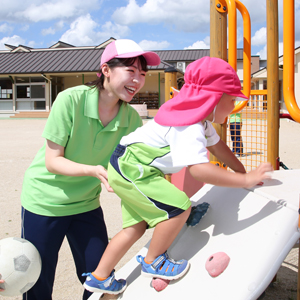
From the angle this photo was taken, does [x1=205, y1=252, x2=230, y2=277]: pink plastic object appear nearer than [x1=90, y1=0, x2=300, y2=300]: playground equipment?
No

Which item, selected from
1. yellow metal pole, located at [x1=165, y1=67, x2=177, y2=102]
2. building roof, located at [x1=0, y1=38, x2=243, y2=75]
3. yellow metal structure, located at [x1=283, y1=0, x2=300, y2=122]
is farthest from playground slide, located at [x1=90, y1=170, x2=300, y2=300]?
building roof, located at [x1=0, y1=38, x2=243, y2=75]

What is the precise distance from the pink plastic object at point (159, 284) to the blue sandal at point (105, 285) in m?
0.22

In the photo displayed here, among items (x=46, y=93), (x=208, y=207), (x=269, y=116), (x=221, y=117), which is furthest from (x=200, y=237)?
(x=46, y=93)

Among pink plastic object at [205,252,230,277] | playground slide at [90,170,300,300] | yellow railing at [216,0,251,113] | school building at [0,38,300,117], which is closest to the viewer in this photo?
playground slide at [90,170,300,300]

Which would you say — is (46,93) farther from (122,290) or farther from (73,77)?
(122,290)

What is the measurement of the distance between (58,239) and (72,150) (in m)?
0.54

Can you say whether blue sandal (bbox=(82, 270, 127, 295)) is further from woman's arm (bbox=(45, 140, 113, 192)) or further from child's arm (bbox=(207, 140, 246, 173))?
child's arm (bbox=(207, 140, 246, 173))

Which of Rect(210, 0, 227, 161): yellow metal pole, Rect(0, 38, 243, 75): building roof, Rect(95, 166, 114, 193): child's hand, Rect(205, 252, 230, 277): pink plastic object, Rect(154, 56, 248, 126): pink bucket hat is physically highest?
Rect(0, 38, 243, 75): building roof

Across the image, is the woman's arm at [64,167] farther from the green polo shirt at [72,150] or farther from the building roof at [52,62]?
the building roof at [52,62]

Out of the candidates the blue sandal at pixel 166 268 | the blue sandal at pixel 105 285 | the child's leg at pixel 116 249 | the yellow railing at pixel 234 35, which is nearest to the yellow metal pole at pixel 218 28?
the yellow railing at pixel 234 35

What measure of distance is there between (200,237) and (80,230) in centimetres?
73

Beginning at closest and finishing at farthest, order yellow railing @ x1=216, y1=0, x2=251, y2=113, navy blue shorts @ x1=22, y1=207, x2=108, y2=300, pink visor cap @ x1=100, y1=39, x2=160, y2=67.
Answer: pink visor cap @ x1=100, y1=39, x2=160, y2=67
navy blue shorts @ x1=22, y1=207, x2=108, y2=300
yellow railing @ x1=216, y1=0, x2=251, y2=113

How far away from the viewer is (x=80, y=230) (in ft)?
6.70

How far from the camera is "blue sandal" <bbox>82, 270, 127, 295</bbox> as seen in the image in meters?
1.67
